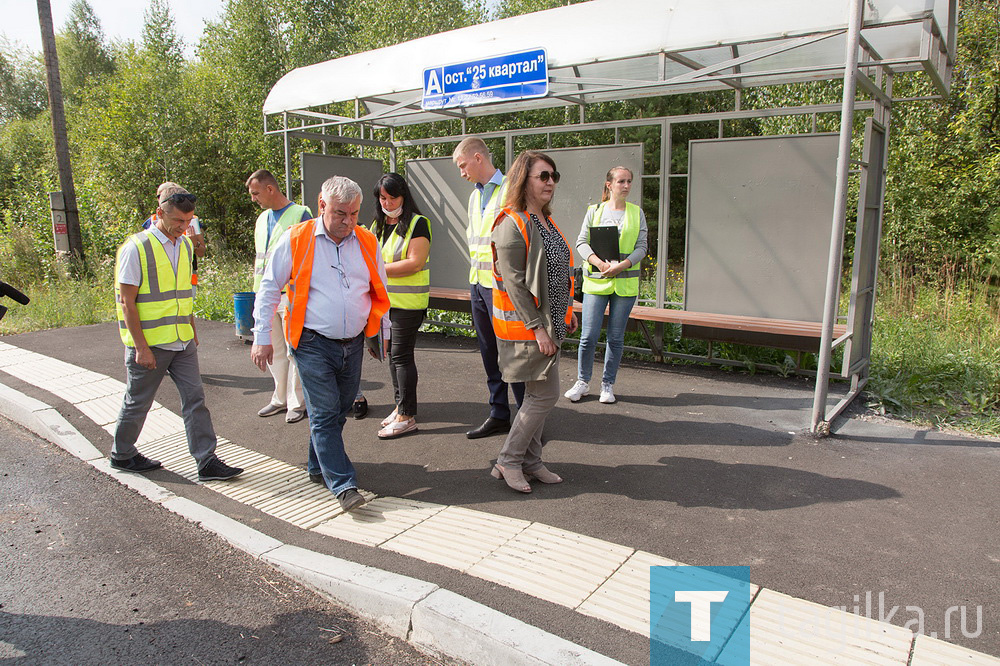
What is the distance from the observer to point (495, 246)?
3.77 m

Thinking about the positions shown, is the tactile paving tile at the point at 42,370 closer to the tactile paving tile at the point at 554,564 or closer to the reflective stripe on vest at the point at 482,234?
the reflective stripe on vest at the point at 482,234

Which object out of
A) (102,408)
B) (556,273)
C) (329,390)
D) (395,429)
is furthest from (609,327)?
(102,408)

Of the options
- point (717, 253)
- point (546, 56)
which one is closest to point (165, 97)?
point (546, 56)

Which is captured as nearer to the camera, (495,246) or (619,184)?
(495,246)

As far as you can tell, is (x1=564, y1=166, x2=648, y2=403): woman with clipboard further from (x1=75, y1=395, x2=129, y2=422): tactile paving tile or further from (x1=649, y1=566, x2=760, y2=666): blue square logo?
(x1=75, y1=395, x2=129, y2=422): tactile paving tile

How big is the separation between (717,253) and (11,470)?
6389 millimetres

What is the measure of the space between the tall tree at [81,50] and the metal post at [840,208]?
4685 centimetres

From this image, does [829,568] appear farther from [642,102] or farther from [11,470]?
[642,102]

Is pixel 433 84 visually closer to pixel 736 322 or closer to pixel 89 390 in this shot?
pixel 736 322

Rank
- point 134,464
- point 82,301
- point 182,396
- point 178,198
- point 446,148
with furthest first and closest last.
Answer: point 446,148 < point 82,301 < point 134,464 < point 182,396 < point 178,198

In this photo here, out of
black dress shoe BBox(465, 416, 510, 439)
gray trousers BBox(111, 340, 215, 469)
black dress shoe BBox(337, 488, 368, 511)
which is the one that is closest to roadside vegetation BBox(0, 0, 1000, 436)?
black dress shoe BBox(465, 416, 510, 439)

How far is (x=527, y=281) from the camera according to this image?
3707 mm

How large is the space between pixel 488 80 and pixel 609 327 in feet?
9.80

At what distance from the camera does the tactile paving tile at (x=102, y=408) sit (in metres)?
5.64
